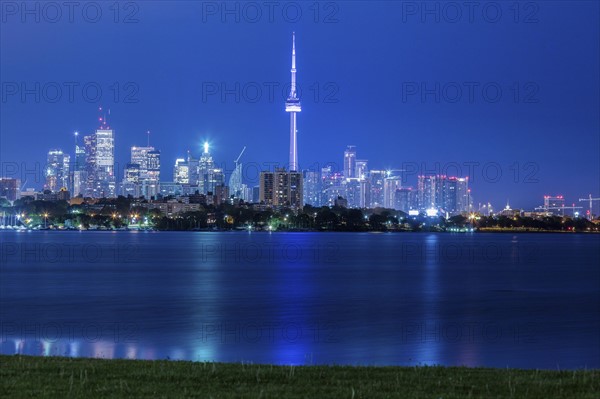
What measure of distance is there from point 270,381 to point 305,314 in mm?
31354

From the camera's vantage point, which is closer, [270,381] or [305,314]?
[270,381]

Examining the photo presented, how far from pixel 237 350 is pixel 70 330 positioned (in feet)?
34.9

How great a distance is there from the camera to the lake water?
30.3 m

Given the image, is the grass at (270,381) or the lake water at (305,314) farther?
the lake water at (305,314)

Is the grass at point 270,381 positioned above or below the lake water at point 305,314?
above

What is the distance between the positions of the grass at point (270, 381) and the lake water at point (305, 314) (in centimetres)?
1023

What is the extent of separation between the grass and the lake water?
10226 millimetres

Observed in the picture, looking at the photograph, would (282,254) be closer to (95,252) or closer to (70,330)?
(95,252)

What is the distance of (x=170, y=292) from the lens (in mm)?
60562

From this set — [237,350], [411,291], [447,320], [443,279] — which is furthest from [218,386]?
[443,279]

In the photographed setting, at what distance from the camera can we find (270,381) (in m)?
15.2

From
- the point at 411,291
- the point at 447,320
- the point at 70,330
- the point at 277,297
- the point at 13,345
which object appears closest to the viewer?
the point at 13,345

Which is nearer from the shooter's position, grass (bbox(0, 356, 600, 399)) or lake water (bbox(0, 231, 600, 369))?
grass (bbox(0, 356, 600, 399))

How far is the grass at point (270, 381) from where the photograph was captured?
13.8m
